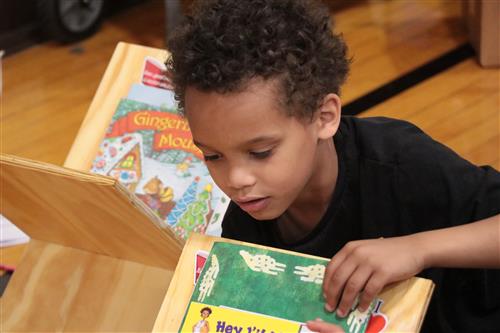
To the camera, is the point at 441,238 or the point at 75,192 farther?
the point at 75,192

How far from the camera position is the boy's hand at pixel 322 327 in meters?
0.83

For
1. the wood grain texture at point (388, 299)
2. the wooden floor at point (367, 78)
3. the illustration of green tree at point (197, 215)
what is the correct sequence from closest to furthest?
the wood grain texture at point (388, 299), the illustration of green tree at point (197, 215), the wooden floor at point (367, 78)

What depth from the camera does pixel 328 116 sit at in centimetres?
101

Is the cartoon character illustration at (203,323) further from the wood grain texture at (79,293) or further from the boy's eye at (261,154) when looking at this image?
the wood grain texture at (79,293)

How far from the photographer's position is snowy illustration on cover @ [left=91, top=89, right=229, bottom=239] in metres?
1.42

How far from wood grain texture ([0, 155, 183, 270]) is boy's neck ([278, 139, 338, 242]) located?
0.52 feet

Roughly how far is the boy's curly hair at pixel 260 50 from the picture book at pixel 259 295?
0.18m

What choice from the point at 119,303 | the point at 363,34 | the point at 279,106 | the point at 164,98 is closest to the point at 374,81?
the point at 363,34

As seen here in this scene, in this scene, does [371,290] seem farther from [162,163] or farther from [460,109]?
[460,109]

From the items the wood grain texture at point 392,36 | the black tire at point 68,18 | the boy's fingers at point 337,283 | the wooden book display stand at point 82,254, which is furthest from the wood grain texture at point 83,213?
the black tire at point 68,18

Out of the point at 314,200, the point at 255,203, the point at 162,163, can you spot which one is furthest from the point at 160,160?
the point at 255,203

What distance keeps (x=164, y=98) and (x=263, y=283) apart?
72cm

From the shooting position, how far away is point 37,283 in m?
1.34

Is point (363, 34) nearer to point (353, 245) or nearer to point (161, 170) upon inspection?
point (161, 170)
